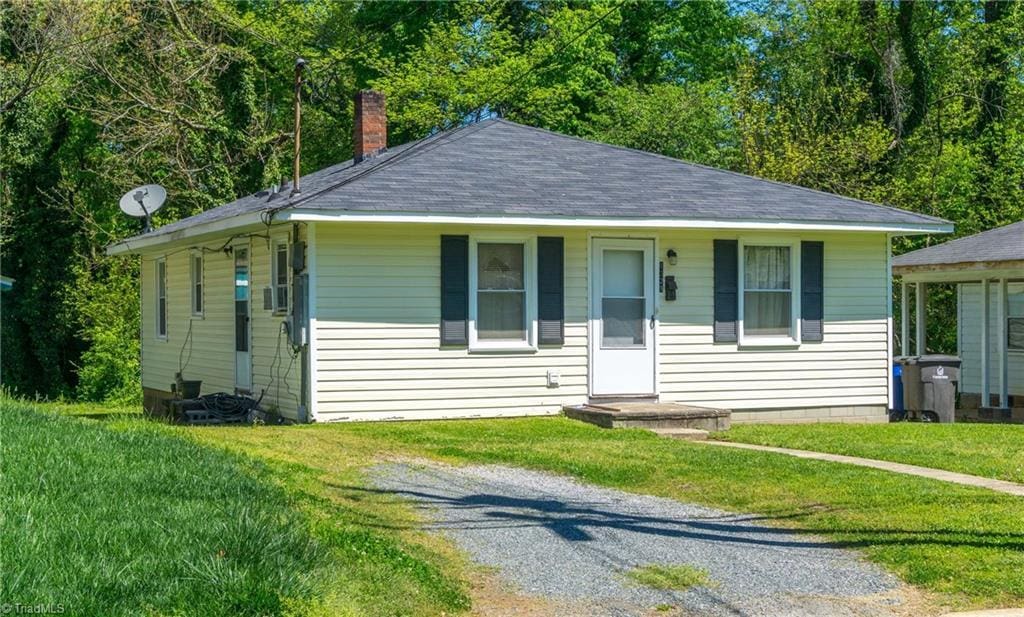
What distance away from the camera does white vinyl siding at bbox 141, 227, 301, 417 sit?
17.3 meters

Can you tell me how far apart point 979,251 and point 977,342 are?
2.38 m

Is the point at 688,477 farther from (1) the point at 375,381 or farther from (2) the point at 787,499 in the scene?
(1) the point at 375,381

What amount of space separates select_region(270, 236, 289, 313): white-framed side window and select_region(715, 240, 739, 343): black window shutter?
5.93 m

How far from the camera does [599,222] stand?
1659 centimetres

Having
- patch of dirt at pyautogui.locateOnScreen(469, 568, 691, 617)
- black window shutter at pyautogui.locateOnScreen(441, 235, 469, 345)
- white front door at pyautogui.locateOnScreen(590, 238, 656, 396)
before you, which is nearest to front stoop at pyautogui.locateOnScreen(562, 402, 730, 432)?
white front door at pyautogui.locateOnScreen(590, 238, 656, 396)

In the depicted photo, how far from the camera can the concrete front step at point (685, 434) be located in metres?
15.4

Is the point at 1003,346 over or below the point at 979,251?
below

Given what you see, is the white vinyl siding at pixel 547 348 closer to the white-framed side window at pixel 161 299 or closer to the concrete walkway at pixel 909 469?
the concrete walkway at pixel 909 469

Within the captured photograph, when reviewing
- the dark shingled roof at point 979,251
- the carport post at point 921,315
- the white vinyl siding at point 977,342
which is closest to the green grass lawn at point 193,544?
the dark shingled roof at point 979,251

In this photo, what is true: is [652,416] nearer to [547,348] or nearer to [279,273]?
[547,348]

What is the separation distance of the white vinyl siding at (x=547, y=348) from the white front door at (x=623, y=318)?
0.17m

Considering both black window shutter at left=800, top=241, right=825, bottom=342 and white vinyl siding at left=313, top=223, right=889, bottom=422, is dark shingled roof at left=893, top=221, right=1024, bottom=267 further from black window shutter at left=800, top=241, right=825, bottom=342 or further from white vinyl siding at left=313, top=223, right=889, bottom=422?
black window shutter at left=800, top=241, right=825, bottom=342

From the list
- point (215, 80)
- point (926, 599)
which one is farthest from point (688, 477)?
point (215, 80)

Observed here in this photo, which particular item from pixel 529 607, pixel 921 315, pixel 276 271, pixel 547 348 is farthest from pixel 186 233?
pixel 529 607
